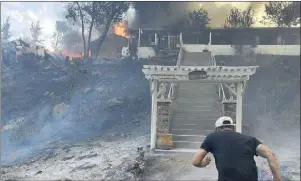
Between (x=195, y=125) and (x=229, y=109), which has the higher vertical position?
(x=229, y=109)

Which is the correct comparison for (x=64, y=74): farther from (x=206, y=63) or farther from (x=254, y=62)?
(x=254, y=62)

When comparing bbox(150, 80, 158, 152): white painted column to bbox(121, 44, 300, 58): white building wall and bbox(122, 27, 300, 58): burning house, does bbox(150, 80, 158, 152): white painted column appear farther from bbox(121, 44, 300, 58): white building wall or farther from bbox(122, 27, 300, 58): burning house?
bbox(121, 44, 300, 58): white building wall

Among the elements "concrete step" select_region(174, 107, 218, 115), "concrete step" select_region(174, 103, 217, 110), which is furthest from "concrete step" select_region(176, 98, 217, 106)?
"concrete step" select_region(174, 107, 218, 115)

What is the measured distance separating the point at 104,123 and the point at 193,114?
4.91 meters

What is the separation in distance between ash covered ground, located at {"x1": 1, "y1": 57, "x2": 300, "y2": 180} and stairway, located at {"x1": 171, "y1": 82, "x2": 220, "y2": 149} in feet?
3.74

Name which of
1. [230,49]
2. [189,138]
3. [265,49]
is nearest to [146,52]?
[230,49]

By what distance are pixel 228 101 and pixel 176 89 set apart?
3.61 m

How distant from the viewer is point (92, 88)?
17.5 m

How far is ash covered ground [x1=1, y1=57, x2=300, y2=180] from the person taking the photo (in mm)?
8703

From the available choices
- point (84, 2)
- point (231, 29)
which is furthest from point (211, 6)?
point (84, 2)

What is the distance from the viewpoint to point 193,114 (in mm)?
11977

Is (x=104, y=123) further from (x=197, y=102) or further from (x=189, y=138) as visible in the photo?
(x=189, y=138)

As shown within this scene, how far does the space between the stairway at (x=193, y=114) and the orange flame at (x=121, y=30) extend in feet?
25.1

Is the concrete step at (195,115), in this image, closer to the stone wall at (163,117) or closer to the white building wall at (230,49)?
the stone wall at (163,117)
